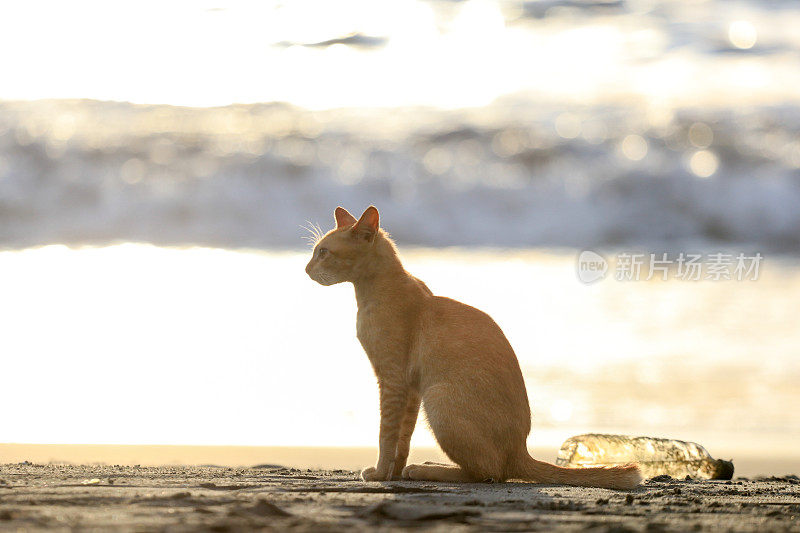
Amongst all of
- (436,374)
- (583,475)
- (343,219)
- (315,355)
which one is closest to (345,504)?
(436,374)

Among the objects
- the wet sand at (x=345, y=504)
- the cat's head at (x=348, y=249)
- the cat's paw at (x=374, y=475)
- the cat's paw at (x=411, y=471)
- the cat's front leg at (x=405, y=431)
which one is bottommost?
the wet sand at (x=345, y=504)

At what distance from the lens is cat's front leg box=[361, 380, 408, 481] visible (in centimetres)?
510

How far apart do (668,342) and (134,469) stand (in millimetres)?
6611

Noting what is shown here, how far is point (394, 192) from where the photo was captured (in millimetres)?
21797

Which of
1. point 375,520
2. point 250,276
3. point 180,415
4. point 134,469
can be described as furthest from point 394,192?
point 375,520

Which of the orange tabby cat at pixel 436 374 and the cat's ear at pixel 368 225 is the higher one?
the cat's ear at pixel 368 225

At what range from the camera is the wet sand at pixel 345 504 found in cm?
313

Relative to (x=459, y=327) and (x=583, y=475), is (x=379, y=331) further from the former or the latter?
(x=583, y=475)

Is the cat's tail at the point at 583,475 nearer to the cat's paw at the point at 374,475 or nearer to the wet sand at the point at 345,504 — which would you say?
the wet sand at the point at 345,504

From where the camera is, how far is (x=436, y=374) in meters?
4.96

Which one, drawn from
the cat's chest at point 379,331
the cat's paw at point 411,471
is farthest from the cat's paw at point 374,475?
the cat's chest at point 379,331

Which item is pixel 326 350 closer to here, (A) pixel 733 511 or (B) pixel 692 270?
(A) pixel 733 511

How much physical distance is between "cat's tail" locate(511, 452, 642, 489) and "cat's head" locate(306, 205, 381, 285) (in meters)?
1.35

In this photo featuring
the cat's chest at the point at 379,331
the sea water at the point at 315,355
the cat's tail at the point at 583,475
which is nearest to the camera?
the cat's tail at the point at 583,475
